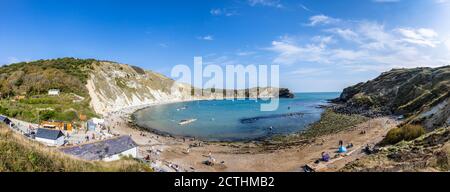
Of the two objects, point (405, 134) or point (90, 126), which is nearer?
point (405, 134)

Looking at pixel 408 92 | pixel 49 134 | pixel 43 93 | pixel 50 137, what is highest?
pixel 408 92

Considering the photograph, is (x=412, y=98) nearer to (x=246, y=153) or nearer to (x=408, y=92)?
(x=408, y=92)

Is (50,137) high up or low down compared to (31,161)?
down

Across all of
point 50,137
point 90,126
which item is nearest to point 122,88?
point 90,126

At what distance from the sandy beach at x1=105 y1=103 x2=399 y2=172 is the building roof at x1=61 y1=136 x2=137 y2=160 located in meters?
3.30

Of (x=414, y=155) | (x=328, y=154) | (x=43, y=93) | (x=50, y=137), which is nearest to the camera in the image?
(x=414, y=155)

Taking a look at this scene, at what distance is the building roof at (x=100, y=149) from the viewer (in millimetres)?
21609

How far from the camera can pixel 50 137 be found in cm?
2958

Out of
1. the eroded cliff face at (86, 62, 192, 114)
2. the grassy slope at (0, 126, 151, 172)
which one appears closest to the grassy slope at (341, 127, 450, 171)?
the grassy slope at (0, 126, 151, 172)

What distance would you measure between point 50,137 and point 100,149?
10686mm

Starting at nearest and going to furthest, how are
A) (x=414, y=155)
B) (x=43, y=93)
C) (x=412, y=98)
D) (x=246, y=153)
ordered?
(x=414, y=155), (x=246, y=153), (x=43, y=93), (x=412, y=98)

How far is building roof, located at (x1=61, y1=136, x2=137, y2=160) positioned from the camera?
70.9ft
